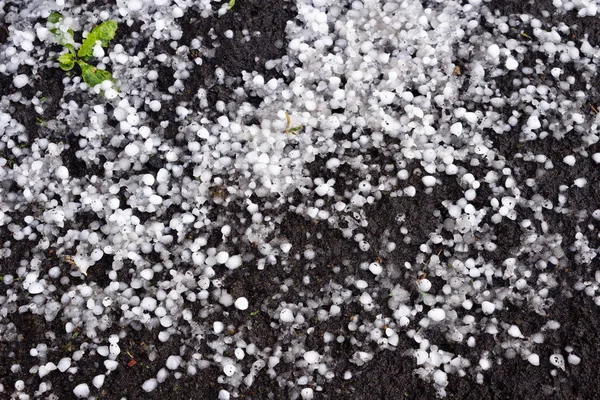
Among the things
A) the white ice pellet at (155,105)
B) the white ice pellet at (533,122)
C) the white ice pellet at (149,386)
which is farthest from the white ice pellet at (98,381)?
the white ice pellet at (533,122)

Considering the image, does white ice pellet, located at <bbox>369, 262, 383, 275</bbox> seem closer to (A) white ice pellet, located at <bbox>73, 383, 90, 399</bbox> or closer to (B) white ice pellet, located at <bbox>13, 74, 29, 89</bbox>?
(A) white ice pellet, located at <bbox>73, 383, 90, 399</bbox>

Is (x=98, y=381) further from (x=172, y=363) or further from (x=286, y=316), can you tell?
(x=286, y=316)

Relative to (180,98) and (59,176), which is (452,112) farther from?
(59,176)

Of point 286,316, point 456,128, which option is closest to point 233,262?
point 286,316

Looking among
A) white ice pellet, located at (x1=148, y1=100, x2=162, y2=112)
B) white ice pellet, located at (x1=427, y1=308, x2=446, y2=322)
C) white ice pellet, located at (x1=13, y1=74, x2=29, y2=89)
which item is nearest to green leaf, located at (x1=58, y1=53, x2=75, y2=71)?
white ice pellet, located at (x1=13, y1=74, x2=29, y2=89)

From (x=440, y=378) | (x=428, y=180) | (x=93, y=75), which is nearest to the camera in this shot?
(x=440, y=378)
